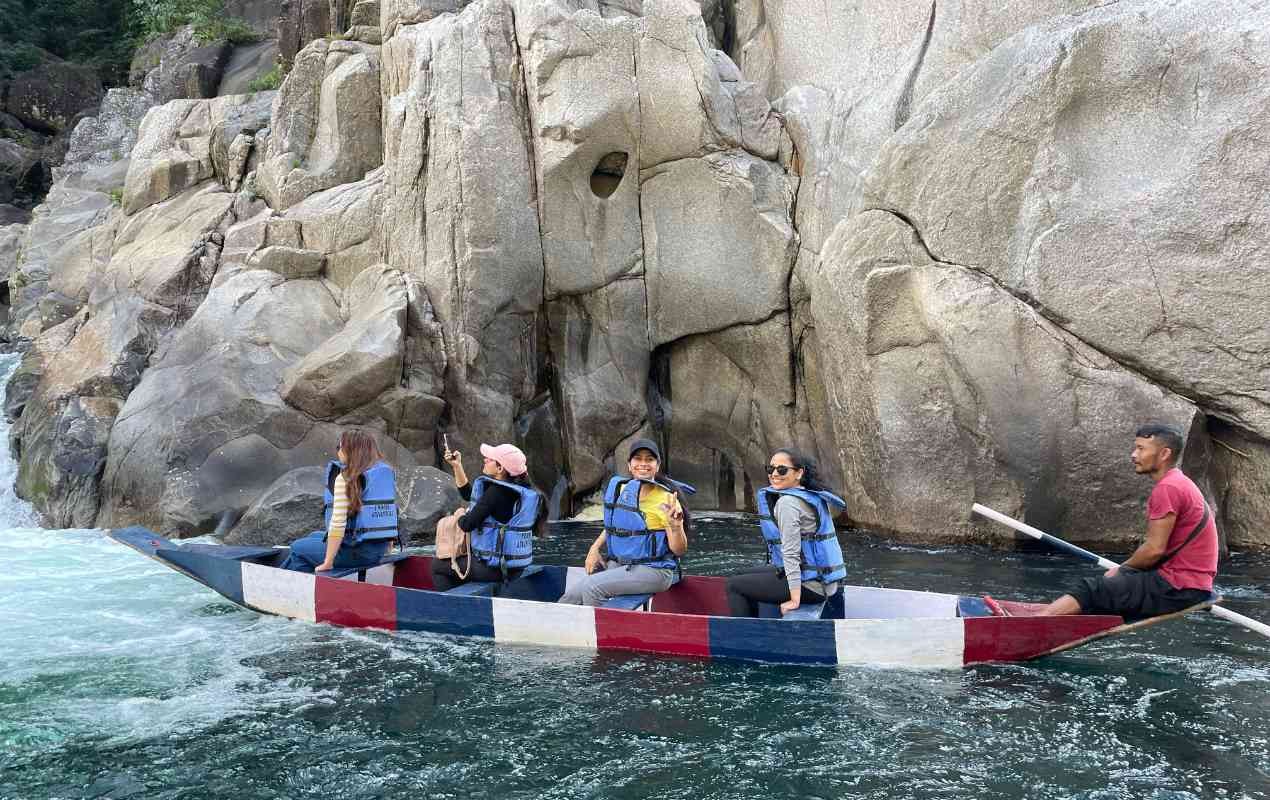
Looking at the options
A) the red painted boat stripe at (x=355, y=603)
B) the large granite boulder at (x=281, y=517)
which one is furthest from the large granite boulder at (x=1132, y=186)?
the large granite boulder at (x=281, y=517)

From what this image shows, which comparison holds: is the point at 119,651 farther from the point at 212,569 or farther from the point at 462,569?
the point at 462,569

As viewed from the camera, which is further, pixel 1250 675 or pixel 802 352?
pixel 802 352

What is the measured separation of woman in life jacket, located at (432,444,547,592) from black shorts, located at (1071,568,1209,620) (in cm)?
391

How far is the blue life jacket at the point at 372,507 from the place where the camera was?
891 cm

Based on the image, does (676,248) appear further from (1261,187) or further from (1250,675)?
(1250,675)

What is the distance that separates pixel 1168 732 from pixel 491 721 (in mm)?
3761

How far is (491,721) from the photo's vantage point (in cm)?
649

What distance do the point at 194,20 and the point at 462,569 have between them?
20.0 metres

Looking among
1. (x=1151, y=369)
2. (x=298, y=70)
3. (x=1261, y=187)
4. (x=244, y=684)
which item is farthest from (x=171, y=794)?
(x=298, y=70)

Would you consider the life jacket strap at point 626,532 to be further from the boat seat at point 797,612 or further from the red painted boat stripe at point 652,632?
the boat seat at point 797,612

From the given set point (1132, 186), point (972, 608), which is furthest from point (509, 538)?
point (1132, 186)

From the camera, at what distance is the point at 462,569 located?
29.0 ft

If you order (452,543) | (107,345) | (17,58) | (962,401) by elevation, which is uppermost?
(17,58)

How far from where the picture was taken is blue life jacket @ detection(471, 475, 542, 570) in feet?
28.0
